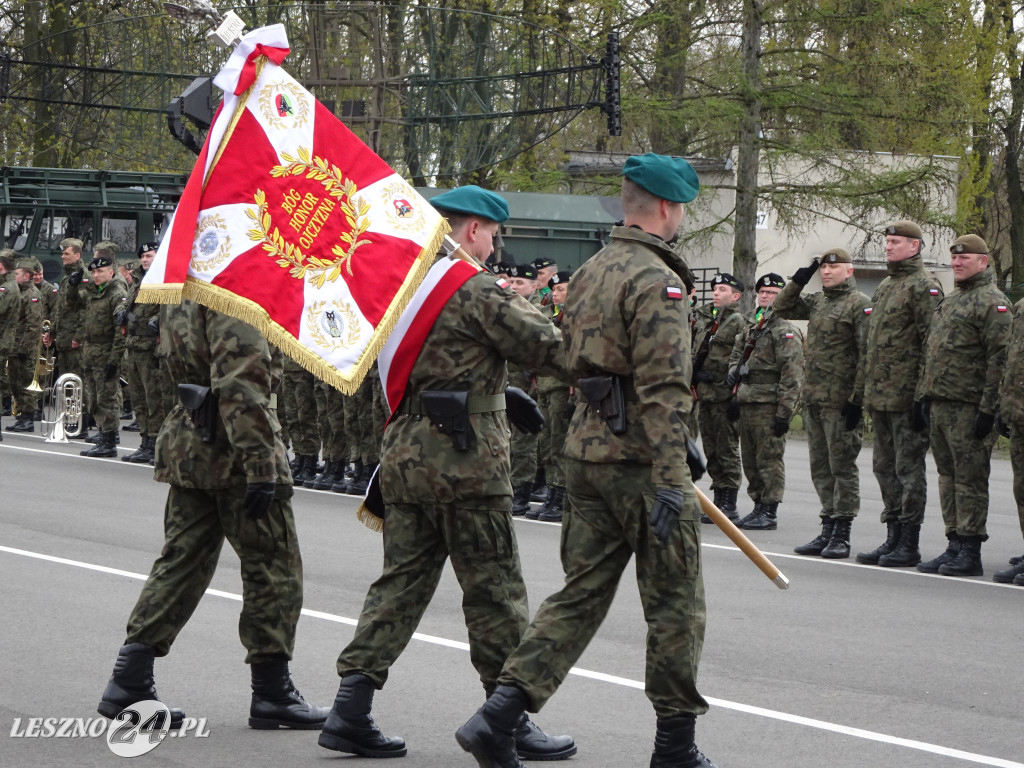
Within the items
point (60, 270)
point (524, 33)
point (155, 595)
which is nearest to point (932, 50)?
point (524, 33)

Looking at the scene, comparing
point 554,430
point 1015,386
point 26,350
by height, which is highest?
point 1015,386

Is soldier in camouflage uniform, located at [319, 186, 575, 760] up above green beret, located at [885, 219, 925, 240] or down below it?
below

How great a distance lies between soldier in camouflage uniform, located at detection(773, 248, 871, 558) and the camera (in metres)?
10.8

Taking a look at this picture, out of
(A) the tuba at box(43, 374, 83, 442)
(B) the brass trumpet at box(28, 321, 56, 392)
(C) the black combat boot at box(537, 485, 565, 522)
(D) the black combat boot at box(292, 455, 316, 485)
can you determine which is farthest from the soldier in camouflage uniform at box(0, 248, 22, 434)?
(C) the black combat boot at box(537, 485, 565, 522)

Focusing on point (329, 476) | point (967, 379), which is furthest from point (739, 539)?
point (329, 476)

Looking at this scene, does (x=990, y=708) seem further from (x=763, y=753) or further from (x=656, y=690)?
(x=656, y=690)

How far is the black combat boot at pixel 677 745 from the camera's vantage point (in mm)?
4918

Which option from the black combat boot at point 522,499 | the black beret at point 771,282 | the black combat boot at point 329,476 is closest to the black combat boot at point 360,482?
the black combat boot at point 329,476

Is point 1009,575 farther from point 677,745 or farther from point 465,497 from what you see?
point 465,497

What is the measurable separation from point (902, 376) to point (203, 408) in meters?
6.26

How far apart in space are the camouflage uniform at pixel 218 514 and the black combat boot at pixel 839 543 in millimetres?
5976

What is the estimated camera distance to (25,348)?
65.6 feet

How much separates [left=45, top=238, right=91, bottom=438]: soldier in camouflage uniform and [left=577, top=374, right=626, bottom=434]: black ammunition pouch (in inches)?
511

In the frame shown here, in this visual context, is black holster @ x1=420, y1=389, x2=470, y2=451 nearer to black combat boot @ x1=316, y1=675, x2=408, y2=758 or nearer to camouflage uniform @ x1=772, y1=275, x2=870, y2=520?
black combat boot @ x1=316, y1=675, x2=408, y2=758
